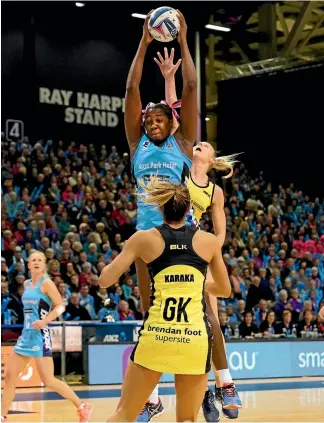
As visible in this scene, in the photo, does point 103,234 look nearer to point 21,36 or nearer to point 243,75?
point 21,36

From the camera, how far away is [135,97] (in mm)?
6789

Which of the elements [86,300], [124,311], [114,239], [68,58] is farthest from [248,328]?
[68,58]

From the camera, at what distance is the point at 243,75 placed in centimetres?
2912

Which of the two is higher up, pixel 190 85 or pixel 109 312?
pixel 190 85

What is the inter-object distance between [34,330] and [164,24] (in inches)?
165

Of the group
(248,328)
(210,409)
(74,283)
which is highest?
(74,283)

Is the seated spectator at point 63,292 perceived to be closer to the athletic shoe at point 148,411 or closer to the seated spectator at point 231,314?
the seated spectator at point 231,314

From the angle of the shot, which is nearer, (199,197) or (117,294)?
(199,197)

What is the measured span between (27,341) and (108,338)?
560 cm

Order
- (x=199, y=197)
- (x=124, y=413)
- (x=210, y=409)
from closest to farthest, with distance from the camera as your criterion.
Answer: (x=124, y=413) < (x=210, y=409) < (x=199, y=197)

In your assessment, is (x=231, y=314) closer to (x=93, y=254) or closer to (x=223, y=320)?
(x=223, y=320)

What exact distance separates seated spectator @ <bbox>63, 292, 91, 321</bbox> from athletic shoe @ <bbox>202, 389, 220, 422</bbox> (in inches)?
332

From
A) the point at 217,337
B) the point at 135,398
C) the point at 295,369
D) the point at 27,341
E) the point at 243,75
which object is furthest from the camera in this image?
the point at 243,75

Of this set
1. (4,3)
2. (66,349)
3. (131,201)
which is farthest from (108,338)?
(4,3)
